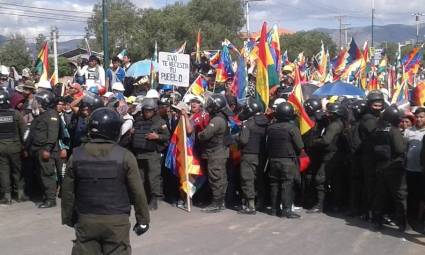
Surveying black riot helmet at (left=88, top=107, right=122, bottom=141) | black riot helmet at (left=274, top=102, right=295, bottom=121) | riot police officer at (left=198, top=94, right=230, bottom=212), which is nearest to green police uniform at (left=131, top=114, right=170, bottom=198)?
riot police officer at (left=198, top=94, right=230, bottom=212)

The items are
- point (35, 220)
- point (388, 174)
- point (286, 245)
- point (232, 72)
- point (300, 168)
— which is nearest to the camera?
point (286, 245)

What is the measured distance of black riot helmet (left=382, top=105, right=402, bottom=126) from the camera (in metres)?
8.20

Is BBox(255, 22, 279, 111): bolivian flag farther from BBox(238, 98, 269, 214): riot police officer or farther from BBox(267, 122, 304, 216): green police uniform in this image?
BBox(267, 122, 304, 216): green police uniform

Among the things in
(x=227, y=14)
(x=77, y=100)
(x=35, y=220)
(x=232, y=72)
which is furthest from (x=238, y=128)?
(x=227, y=14)

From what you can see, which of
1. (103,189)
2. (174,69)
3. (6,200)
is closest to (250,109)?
(174,69)

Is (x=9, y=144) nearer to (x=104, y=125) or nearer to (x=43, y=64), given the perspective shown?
(x=43, y=64)

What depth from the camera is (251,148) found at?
9.75 m

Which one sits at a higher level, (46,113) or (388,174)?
(46,113)

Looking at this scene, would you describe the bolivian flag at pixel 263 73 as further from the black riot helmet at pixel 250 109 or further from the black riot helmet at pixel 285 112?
the black riot helmet at pixel 285 112

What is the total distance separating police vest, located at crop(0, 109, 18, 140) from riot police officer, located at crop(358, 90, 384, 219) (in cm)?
588

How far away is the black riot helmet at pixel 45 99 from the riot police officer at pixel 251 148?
10.8 feet

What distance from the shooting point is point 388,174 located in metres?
8.43

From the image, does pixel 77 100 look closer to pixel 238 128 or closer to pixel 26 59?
pixel 238 128

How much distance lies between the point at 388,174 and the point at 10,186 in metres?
6.54
